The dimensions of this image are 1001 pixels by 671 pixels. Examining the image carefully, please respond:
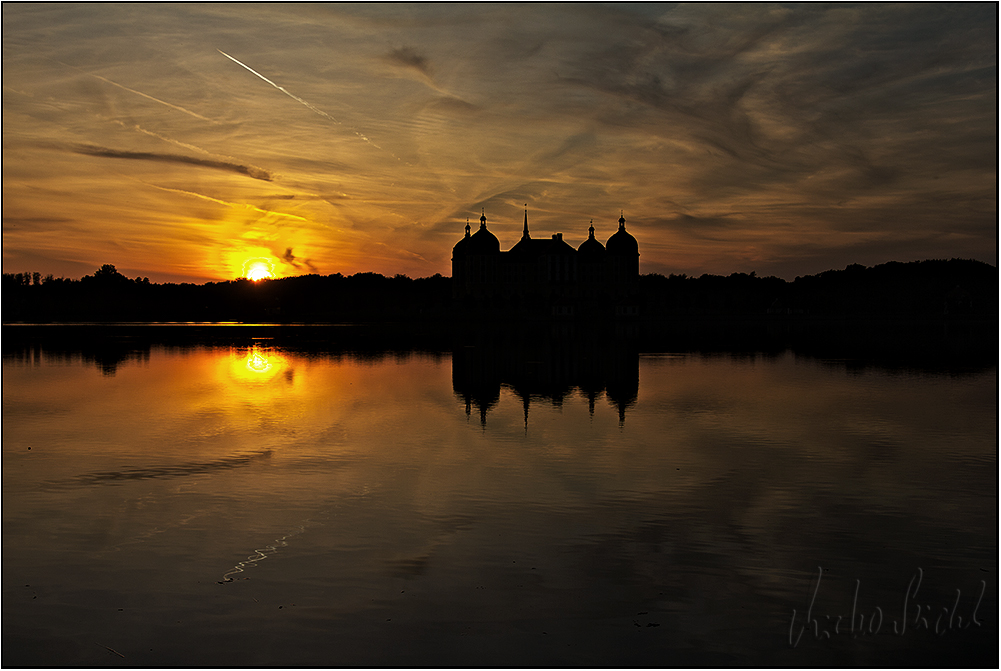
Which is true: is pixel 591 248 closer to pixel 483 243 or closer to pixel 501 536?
pixel 483 243

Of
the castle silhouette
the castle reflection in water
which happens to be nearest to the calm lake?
the castle reflection in water

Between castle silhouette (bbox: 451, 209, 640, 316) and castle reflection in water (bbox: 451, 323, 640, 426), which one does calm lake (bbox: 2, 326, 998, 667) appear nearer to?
castle reflection in water (bbox: 451, 323, 640, 426)

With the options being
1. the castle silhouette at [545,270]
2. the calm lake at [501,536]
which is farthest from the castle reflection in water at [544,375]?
the castle silhouette at [545,270]

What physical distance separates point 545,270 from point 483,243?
15.5m

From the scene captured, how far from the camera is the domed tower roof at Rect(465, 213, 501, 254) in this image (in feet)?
558

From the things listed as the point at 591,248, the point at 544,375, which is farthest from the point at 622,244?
the point at 544,375

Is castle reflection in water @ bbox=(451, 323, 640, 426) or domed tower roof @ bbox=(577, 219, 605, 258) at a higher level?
domed tower roof @ bbox=(577, 219, 605, 258)

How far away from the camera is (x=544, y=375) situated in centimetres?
3722

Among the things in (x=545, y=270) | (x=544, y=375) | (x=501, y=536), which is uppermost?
(x=545, y=270)

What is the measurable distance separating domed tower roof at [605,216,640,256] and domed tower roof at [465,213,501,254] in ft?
79.9

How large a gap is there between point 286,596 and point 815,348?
59543 mm

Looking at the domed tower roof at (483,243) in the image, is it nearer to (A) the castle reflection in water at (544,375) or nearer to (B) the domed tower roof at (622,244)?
(B) the domed tower roof at (622,244)

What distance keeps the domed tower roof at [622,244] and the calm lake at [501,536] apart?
14326 cm

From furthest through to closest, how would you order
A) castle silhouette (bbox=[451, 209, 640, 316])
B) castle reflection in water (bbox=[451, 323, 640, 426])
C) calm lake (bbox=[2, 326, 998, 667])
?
castle silhouette (bbox=[451, 209, 640, 316]), castle reflection in water (bbox=[451, 323, 640, 426]), calm lake (bbox=[2, 326, 998, 667])
